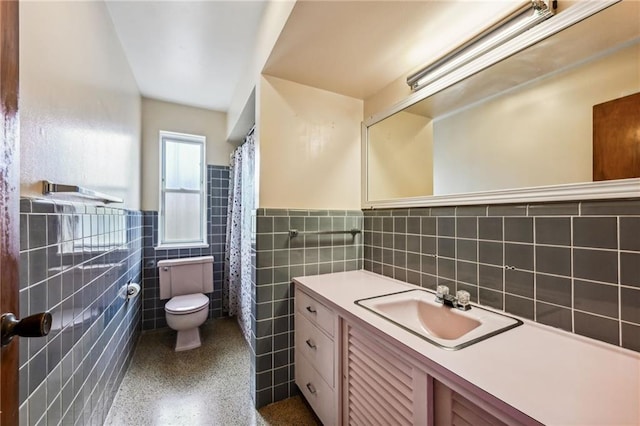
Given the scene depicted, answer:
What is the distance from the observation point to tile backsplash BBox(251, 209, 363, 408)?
5.29 feet

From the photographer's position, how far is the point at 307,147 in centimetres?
179

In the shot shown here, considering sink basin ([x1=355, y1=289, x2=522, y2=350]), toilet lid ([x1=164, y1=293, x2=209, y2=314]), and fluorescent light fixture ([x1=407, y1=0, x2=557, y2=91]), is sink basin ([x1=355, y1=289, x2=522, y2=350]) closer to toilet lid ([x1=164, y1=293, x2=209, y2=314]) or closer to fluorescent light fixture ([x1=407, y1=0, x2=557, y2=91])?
fluorescent light fixture ([x1=407, y1=0, x2=557, y2=91])

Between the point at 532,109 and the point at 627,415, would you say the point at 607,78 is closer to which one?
the point at 532,109

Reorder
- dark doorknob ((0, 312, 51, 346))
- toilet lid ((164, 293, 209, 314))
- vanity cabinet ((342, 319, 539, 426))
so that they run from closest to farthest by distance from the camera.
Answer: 1. dark doorknob ((0, 312, 51, 346))
2. vanity cabinet ((342, 319, 539, 426))
3. toilet lid ((164, 293, 209, 314))

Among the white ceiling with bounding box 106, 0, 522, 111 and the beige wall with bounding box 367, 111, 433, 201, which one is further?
the beige wall with bounding box 367, 111, 433, 201

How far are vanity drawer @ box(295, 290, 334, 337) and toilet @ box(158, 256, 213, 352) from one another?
1.20m

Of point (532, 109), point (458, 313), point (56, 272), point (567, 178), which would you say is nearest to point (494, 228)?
point (567, 178)

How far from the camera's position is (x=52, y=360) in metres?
0.89

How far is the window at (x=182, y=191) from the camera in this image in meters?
2.86

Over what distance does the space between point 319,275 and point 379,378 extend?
840 millimetres

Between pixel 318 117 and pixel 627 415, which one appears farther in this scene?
pixel 318 117

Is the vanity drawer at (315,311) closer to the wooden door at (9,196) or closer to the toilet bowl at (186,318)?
the wooden door at (9,196)

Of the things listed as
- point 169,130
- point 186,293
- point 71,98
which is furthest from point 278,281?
point 169,130

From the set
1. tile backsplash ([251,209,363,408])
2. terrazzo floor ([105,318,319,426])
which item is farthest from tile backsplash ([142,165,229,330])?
tile backsplash ([251,209,363,408])
